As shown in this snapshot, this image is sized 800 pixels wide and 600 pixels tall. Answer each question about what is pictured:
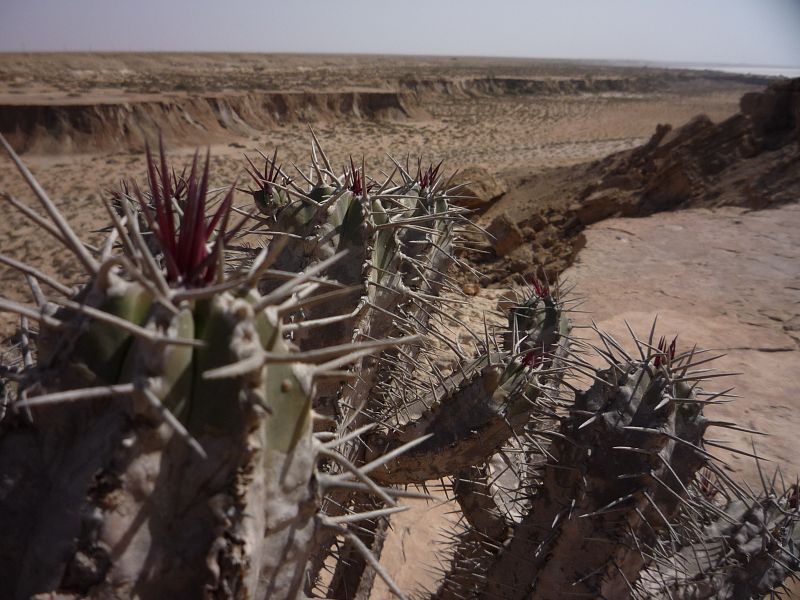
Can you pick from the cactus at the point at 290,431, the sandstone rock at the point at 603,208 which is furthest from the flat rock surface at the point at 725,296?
the cactus at the point at 290,431

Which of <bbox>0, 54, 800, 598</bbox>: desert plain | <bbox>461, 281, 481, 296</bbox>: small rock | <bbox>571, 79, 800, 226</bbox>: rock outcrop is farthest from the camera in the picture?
<bbox>571, 79, 800, 226</bbox>: rock outcrop

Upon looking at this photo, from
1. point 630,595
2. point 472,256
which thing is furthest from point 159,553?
point 472,256

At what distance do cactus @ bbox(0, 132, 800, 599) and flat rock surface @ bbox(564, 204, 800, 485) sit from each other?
6.34 feet

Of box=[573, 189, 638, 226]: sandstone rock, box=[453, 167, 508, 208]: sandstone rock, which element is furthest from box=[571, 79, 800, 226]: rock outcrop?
box=[453, 167, 508, 208]: sandstone rock

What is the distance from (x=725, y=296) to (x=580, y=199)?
15.5ft

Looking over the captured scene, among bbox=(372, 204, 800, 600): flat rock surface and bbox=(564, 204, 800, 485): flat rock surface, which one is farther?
bbox=(564, 204, 800, 485): flat rock surface

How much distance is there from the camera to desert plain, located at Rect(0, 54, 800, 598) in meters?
4.88

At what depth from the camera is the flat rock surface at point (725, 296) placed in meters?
4.18

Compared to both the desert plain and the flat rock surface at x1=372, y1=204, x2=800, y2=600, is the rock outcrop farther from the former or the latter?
the flat rock surface at x1=372, y1=204, x2=800, y2=600

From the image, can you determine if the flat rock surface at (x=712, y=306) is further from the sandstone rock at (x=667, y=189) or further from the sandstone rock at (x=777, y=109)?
the sandstone rock at (x=777, y=109)

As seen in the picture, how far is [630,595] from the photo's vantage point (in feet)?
6.11

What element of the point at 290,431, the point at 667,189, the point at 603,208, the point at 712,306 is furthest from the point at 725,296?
the point at 290,431

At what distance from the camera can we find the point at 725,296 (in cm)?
633

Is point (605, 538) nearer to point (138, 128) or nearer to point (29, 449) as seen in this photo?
point (29, 449)
